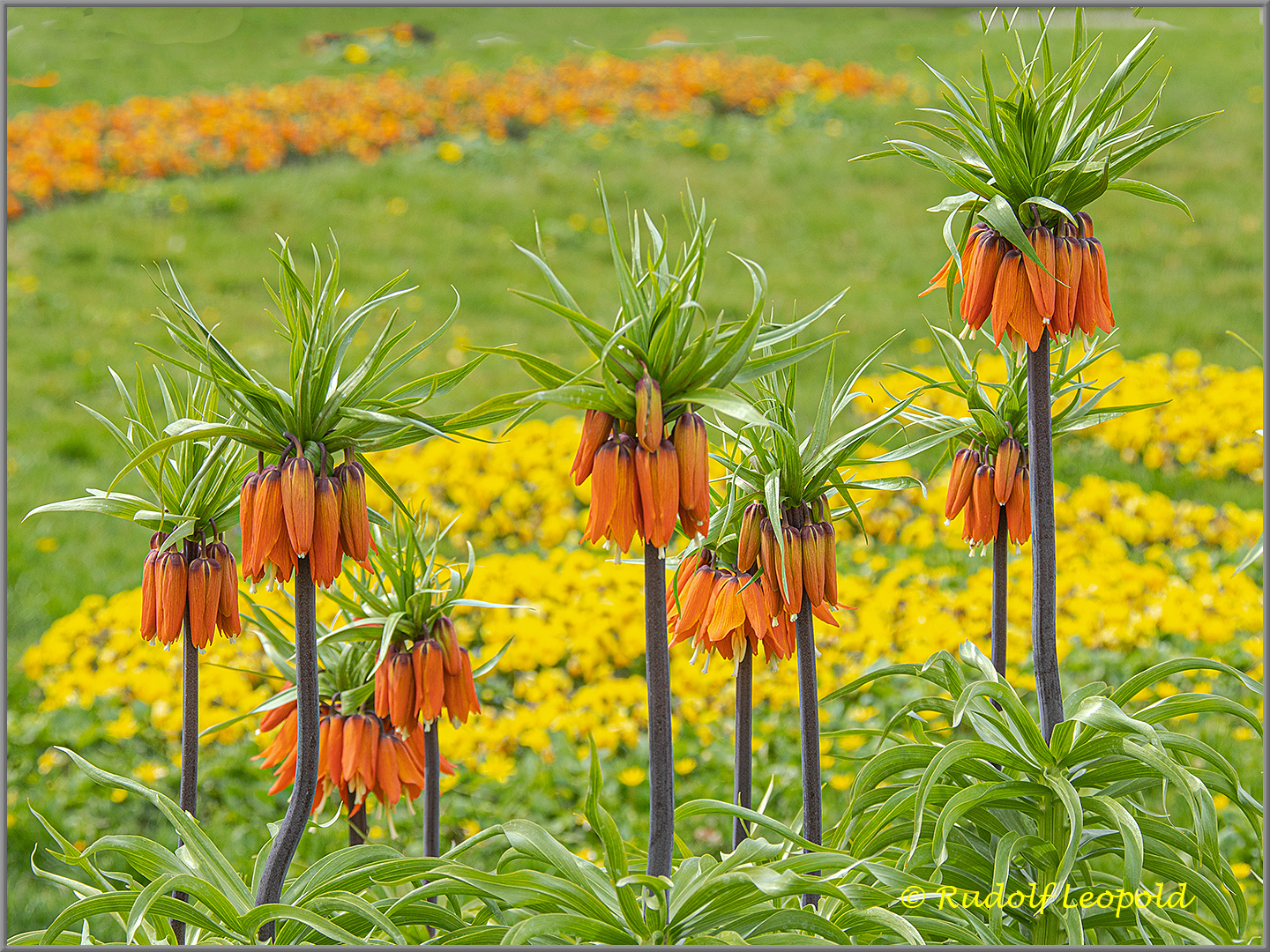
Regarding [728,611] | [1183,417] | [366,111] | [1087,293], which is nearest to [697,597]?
[728,611]

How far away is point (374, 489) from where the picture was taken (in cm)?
488

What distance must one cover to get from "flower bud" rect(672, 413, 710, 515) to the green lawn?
394cm

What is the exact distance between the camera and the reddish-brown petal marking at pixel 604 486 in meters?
1.37

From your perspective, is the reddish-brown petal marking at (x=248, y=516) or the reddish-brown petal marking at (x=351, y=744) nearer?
the reddish-brown petal marking at (x=248, y=516)

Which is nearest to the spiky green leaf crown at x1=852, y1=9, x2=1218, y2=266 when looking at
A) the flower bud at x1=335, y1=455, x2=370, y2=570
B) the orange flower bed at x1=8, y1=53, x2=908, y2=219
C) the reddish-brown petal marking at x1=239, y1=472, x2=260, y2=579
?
the flower bud at x1=335, y1=455, x2=370, y2=570

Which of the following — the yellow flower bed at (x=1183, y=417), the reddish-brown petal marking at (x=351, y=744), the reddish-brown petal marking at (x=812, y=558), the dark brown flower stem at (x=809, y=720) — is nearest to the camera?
the reddish-brown petal marking at (x=812, y=558)

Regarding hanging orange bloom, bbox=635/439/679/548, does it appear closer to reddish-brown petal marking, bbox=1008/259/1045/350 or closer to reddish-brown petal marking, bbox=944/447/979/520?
reddish-brown petal marking, bbox=1008/259/1045/350

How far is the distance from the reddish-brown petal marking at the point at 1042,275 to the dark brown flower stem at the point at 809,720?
Result: 1.99 feet

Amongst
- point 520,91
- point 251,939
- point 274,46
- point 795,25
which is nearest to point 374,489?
point 251,939

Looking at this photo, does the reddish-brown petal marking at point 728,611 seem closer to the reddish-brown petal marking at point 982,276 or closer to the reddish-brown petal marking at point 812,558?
the reddish-brown petal marking at point 812,558

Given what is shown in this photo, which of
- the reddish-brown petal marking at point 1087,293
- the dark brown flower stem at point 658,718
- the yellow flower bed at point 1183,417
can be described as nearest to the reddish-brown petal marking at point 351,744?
the dark brown flower stem at point 658,718

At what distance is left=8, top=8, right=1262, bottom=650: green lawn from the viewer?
19.2 ft

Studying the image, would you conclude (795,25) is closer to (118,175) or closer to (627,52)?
(627,52)

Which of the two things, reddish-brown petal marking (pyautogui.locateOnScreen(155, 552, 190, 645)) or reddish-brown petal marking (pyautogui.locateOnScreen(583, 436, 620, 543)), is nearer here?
reddish-brown petal marking (pyautogui.locateOnScreen(583, 436, 620, 543))
